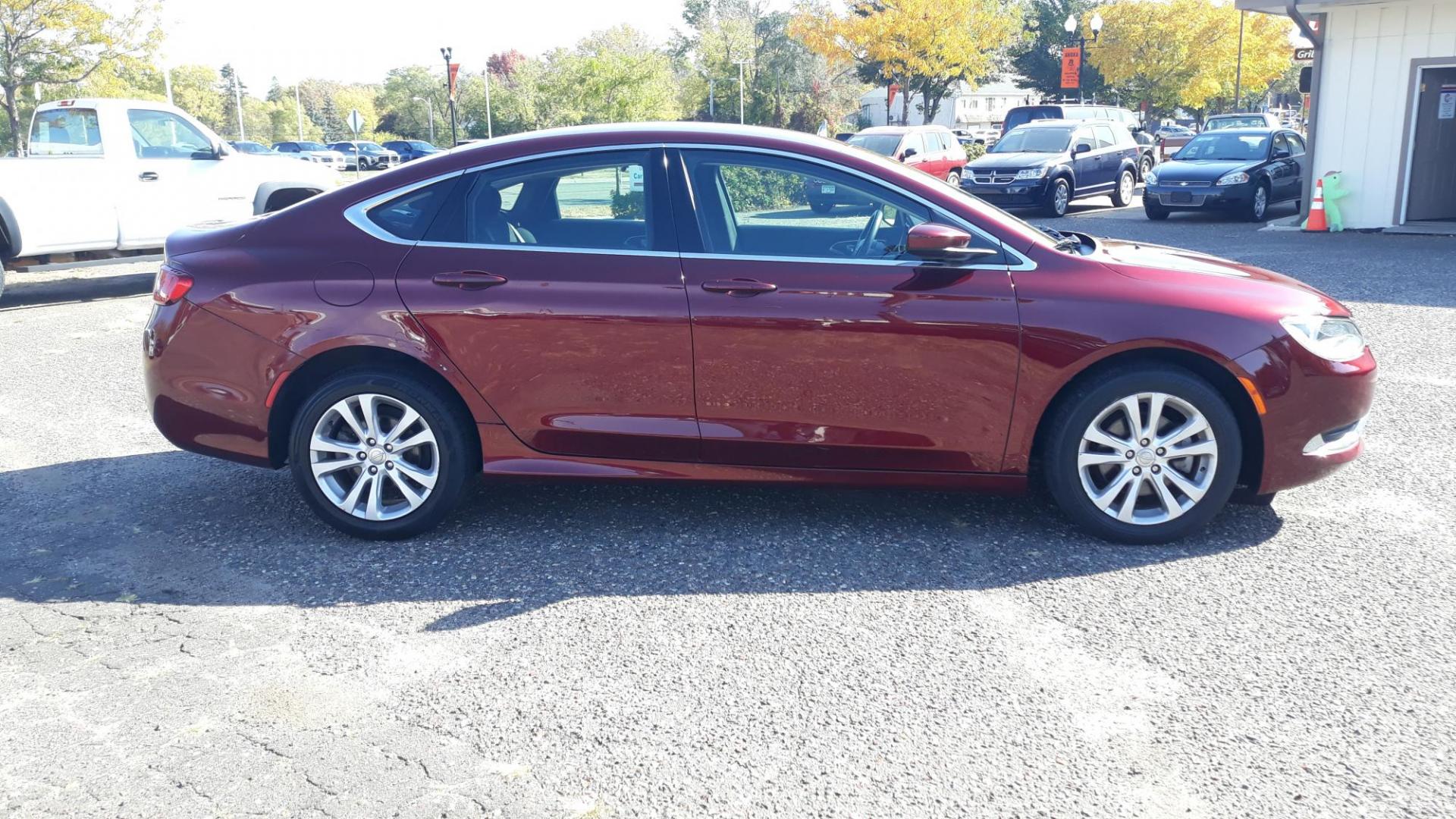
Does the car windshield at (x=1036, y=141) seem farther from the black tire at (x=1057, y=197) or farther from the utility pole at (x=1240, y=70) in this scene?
the utility pole at (x=1240, y=70)

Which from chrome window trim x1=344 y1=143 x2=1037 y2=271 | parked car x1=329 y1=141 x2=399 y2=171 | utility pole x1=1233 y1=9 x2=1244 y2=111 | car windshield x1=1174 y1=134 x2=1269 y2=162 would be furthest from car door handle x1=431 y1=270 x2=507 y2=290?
parked car x1=329 y1=141 x2=399 y2=171

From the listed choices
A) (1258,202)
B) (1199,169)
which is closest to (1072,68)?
(1199,169)

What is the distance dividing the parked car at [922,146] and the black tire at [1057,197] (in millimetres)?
2022

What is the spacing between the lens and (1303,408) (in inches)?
178

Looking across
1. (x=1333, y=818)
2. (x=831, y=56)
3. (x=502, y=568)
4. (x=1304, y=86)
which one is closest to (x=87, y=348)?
(x=502, y=568)

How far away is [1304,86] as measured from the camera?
58.6 feet

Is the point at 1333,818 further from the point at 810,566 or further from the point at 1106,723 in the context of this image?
the point at 810,566

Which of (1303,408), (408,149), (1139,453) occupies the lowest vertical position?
(1139,453)

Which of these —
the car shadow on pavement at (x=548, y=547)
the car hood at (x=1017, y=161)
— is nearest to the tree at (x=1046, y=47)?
the car hood at (x=1017, y=161)

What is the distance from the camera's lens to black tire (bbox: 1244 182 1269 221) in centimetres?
1897

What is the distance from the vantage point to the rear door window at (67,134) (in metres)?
11.7

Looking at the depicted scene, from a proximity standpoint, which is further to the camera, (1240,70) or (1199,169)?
(1240,70)

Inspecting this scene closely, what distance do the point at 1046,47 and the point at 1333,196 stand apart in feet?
208

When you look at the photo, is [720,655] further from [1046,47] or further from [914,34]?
[1046,47]
